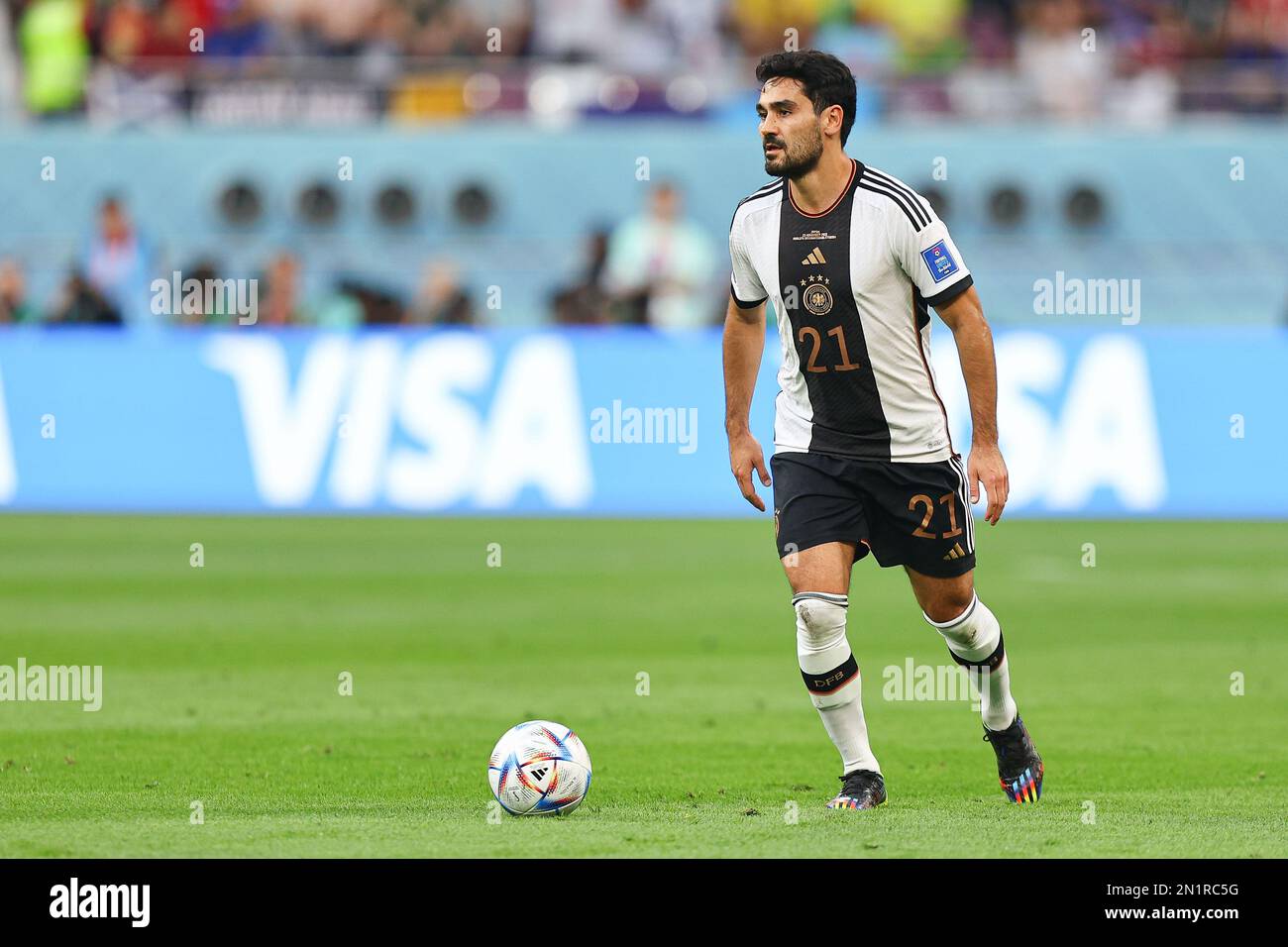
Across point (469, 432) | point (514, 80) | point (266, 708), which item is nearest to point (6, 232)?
point (514, 80)

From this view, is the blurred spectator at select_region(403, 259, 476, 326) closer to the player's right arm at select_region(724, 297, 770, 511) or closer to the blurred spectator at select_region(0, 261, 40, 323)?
the blurred spectator at select_region(0, 261, 40, 323)

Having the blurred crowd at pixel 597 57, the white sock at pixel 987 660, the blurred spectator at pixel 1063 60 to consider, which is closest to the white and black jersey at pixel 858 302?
the white sock at pixel 987 660

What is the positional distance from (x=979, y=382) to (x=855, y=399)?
1.59 ft

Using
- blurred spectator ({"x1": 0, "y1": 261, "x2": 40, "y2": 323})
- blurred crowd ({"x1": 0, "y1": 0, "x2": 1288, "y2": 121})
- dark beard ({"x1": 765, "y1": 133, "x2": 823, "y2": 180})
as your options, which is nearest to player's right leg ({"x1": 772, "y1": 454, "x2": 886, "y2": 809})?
dark beard ({"x1": 765, "y1": 133, "x2": 823, "y2": 180})

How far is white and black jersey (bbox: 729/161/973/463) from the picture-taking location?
25.3ft

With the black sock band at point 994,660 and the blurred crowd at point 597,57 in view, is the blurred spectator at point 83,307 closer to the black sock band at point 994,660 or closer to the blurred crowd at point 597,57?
the blurred crowd at point 597,57

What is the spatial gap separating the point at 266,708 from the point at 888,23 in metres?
18.0

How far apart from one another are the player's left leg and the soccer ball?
1420 millimetres

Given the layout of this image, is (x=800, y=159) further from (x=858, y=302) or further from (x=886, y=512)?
(x=886, y=512)

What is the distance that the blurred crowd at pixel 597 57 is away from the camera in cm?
2608

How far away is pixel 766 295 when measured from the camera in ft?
26.6

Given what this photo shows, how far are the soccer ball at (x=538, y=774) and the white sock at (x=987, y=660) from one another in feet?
4.80

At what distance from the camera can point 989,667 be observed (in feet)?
26.7
